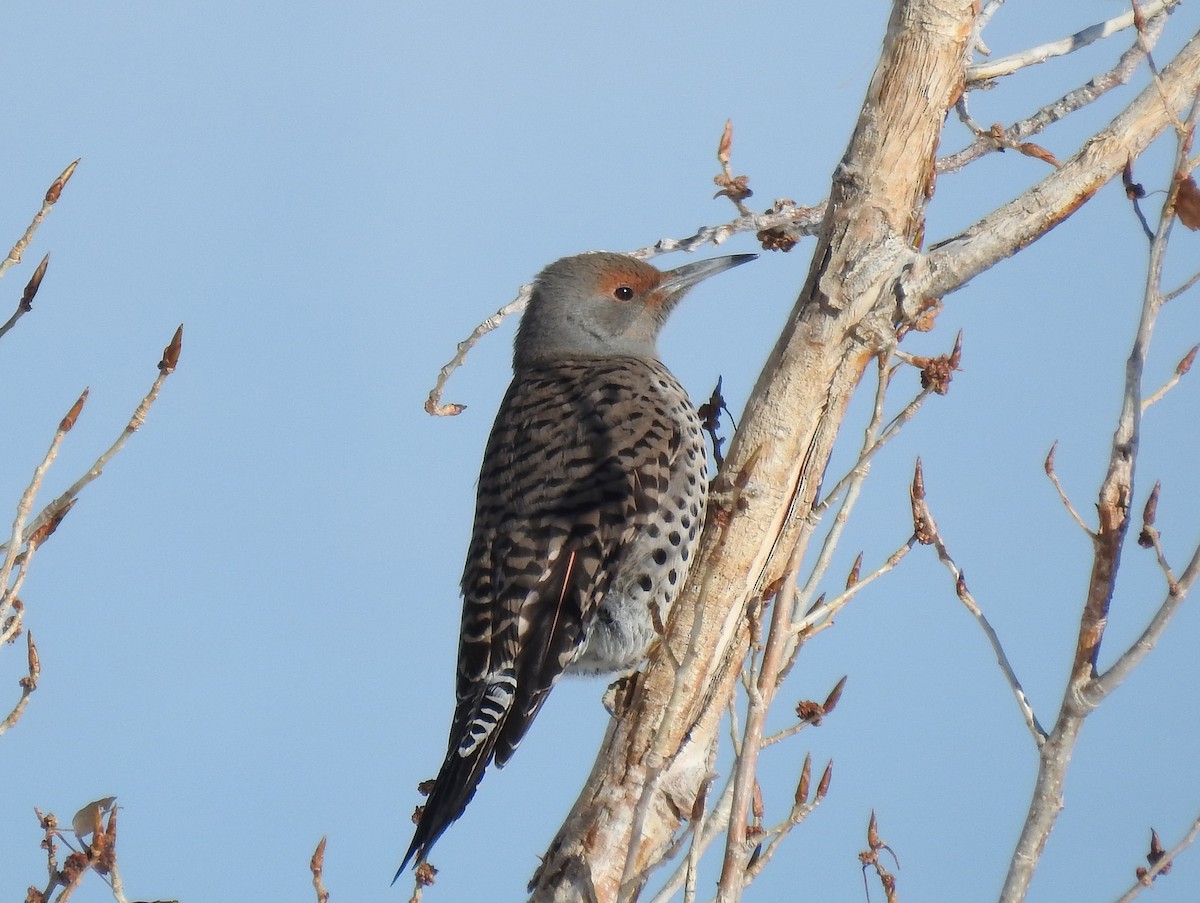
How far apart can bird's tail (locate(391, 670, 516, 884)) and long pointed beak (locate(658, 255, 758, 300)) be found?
1827 mm

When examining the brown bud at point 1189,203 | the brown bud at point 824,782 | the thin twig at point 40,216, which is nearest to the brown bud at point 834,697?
the brown bud at point 824,782

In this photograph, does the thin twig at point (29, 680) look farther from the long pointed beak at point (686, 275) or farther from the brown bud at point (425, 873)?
the long pointed beak at point (686, 275)

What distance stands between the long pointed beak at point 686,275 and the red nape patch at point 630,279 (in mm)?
37

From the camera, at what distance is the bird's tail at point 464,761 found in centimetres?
386

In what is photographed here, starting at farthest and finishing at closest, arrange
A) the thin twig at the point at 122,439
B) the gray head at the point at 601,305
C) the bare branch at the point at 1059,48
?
1. the gray head at the point at 601,305
2. the bare branch at the point at 1059,48
3. the thin twig at the point at 122,439

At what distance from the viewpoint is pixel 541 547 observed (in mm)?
4422

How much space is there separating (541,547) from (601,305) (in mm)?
1299

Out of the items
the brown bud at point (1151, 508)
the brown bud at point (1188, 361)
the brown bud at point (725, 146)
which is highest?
the brown bud at point (725, 146)

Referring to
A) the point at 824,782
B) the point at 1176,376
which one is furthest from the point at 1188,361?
the point at 824,782

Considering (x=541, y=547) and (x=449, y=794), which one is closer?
(x=449, y=794)

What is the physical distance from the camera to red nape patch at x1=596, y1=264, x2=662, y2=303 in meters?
5.41

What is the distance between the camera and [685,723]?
12.4 ft

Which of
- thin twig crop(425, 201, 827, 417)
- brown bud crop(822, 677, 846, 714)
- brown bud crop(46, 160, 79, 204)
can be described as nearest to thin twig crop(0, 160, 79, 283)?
brown bud crop(46, 160, 79, 204)

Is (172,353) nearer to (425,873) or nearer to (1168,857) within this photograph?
(425,873)
